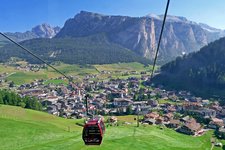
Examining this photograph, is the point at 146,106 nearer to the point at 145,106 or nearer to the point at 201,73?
the point at 145,106

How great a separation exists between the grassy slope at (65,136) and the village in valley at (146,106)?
239 inches

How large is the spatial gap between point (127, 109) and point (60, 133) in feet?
125

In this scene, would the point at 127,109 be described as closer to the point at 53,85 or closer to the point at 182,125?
the point at 182,125

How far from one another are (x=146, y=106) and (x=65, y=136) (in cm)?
5282

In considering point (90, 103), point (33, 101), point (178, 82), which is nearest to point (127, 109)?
point (90, 103)

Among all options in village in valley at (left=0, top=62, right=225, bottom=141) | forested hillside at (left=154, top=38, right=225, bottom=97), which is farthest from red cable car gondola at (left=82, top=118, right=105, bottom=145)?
forested hillside at (left=154, top=38, right=225, bottom=97)

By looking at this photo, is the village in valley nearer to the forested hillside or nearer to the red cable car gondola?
the forested hillside

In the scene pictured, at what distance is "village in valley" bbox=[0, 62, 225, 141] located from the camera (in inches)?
3580

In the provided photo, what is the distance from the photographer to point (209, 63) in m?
167

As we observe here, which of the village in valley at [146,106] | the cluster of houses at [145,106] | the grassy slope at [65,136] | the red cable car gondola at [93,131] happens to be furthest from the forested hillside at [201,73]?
the red cable car gondola at [93,131]

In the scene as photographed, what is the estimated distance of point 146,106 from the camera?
380ft

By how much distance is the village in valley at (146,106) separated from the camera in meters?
90.9

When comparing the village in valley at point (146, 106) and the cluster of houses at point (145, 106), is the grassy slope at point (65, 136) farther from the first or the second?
the cluster of houses at point (145, 106)

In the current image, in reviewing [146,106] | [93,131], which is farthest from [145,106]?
[93,131]
